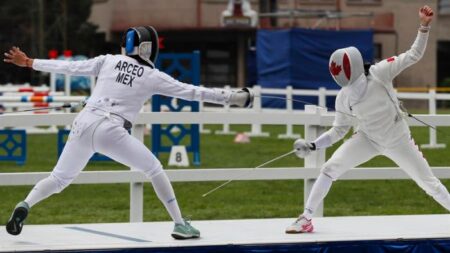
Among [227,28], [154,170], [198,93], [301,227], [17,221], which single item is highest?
[227,28]

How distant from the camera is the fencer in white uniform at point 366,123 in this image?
Result: 8641 mm

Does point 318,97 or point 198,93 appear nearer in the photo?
point 198,93

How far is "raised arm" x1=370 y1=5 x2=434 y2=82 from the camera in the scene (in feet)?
27.8

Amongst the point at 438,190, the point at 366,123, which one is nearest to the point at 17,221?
the point at 366,123

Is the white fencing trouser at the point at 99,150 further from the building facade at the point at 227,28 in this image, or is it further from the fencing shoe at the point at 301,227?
the building facade at the point at 227,28

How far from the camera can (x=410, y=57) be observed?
28.0 ft

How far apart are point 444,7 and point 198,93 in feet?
146

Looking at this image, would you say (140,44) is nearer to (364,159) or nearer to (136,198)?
(364,159)

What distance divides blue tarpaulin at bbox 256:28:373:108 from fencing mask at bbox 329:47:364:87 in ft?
75.5

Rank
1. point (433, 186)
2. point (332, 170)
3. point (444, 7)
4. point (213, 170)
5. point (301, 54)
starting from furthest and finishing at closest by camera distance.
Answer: point (444, 7)
point (301, 54)
point (213, 170)
point (433, 186)
point (332, 170)

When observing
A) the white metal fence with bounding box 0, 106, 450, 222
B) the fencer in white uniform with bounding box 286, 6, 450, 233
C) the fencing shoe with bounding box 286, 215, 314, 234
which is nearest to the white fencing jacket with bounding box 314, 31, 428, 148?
the fencer in white uniform with bounding box 286, 6, 450, 233

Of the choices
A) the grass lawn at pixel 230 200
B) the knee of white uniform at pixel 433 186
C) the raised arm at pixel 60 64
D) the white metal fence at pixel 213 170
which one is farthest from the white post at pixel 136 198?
the knee of white uniform at pixel 433 186

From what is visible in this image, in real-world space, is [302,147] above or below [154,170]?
above

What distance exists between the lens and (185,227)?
8.02 metres
